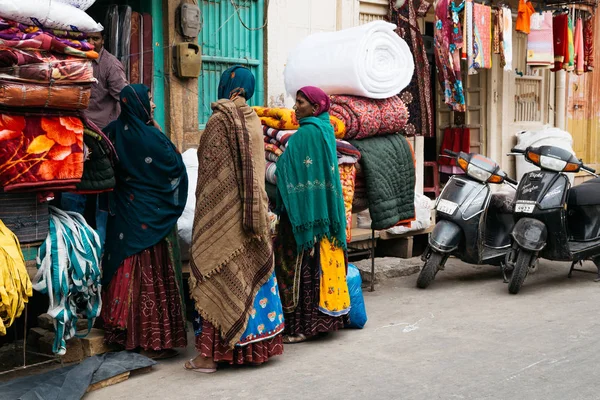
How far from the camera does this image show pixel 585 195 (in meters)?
7.53

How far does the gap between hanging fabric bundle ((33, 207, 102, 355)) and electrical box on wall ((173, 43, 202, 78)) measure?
7.98ft

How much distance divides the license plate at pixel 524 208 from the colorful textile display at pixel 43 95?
423 cm

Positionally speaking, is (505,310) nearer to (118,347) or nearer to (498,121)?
(118,347)

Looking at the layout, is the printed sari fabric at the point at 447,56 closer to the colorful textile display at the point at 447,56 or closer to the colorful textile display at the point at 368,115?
the colorful textile display at the point at 447,56

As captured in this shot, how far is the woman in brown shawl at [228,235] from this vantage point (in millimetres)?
4922

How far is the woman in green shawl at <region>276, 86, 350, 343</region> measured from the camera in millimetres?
5551

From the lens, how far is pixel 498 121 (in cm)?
1127

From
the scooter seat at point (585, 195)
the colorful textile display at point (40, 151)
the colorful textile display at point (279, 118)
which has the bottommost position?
the scooter seat at point (585, 195)

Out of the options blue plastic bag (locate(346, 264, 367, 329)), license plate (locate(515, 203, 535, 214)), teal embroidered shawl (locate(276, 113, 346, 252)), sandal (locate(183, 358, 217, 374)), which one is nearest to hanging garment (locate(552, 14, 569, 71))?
license plate (locate(515, 203, 535, 214))

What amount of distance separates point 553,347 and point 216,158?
2585 mm

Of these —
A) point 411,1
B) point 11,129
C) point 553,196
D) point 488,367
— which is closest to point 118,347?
point 11,129

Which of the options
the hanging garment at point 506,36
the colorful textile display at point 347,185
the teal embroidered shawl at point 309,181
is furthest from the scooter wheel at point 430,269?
the hanging garment at point 506,36

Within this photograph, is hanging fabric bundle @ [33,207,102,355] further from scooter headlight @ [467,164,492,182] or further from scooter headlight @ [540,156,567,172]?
scooter headlight @ [540,156,567,172]

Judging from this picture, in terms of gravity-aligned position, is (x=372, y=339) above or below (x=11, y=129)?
below
